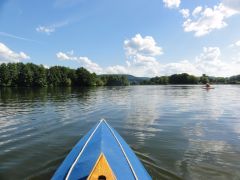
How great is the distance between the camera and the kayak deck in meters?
6.16

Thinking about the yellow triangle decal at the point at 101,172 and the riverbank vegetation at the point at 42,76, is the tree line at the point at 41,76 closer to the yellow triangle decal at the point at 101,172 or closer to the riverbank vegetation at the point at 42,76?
the riverbank vegetation at the point at 42,76

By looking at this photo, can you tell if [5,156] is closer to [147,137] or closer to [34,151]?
[34,151]

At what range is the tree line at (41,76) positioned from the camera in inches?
4518

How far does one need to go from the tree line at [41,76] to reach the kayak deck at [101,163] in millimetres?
117067

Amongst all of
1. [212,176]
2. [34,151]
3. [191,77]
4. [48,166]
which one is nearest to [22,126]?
[34,151]

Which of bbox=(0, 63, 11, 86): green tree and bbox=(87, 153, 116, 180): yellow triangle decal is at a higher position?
bbox=(0, 63, 11, 86): green tree

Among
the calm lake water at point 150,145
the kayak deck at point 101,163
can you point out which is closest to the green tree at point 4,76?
the calm lake water at point 150,145

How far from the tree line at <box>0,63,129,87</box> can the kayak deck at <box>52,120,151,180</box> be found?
11707 cm

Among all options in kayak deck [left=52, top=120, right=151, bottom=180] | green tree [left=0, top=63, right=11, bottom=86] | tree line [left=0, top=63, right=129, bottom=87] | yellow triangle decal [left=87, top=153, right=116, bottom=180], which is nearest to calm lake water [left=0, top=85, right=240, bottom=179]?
kayak deck [left=52, top=120, right=151, bottom=180]

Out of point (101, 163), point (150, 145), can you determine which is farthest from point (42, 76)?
point (101, 163)

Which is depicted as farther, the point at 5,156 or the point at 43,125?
the point at 43,125

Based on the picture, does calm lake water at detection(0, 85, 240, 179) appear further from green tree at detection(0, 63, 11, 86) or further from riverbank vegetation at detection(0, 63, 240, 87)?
riverbank vegetation at detection(0, 63, 240, 87)

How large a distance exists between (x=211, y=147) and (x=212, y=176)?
141 inches

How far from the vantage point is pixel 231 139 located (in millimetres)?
13359
